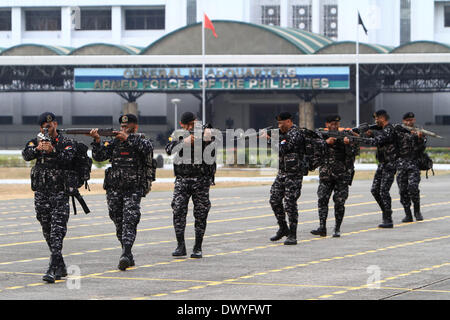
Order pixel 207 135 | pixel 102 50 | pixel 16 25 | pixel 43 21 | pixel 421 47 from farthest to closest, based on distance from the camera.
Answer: pixel 43 21, pixel 16 25, pixel 102 50, pixel 421 47, pixel 207 135

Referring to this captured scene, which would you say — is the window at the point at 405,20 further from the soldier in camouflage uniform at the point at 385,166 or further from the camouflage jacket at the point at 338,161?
the camouflage jacket at the point at 338,161

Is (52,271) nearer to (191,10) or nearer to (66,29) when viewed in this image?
(191,10)

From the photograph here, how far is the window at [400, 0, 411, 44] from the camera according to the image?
8456 centimetres

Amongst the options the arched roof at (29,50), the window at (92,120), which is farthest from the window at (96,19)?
the arched roof at (29,50)

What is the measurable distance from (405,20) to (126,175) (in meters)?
75.5

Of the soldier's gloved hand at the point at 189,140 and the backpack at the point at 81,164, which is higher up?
the soldier's gloved hand at the point at 189,140

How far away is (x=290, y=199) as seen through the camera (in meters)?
14.6

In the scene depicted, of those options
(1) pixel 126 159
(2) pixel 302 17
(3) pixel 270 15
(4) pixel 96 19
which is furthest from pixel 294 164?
(4) pixel 96 19

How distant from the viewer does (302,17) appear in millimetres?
86125

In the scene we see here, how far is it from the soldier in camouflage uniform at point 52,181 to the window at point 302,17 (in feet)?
248

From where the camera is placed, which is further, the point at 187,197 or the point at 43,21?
the point at 43,21

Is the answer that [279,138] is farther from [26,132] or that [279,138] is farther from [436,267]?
[26,132]

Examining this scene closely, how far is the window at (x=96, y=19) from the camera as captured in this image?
289 ft

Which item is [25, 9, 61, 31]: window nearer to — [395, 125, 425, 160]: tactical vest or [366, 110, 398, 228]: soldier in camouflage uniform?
[395, 125, 425, 160]: tactical vest
